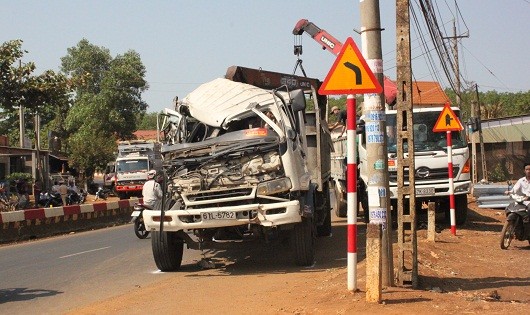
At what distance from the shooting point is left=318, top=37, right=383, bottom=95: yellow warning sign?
7.64m

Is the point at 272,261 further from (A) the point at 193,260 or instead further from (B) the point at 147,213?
(B) the point at 147,213

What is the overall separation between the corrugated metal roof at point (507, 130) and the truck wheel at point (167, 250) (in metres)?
31.6

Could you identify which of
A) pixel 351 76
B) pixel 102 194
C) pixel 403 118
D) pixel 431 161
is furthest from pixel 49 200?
pixel 351 76

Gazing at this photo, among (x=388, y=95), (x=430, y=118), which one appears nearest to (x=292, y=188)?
(x=430, y=118)

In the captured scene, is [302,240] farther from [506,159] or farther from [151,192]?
[506,159]

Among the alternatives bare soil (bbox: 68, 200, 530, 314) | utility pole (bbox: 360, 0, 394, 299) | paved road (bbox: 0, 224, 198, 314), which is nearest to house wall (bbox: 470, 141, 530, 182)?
bare soil (bbox: 68, 200, 530, 314)

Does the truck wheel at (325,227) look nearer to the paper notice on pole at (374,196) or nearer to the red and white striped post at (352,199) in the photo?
the paper notice on pole at (374,196)

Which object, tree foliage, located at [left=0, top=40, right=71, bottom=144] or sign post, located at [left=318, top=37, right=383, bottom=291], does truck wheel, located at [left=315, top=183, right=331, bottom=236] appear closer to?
sign post, located at [left=318, top=37, right=383, bottom=291]

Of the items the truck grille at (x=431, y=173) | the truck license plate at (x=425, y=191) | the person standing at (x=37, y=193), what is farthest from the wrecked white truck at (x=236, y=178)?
the person standing at (x=37, y=193)

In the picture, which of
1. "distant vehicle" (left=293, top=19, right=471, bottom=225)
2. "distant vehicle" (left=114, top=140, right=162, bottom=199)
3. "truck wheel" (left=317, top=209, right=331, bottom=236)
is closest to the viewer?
"truck wheel" (left=317, top=209, right=331, bottom=236)

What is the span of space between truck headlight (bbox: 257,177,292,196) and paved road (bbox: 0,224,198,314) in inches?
82.6

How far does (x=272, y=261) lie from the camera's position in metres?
11.9

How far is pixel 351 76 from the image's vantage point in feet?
25.2

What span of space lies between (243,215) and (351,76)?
10.5 ft
